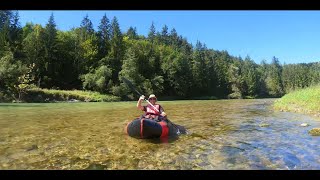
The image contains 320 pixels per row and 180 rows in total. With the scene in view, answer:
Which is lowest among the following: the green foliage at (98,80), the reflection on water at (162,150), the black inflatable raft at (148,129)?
the reflection on water at (162,150)

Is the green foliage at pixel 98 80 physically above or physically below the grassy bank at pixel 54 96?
above

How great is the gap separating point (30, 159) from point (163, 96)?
65.8 metres

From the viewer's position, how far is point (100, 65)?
65812mm

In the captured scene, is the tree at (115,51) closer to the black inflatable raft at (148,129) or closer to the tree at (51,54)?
the tree at (51,54)

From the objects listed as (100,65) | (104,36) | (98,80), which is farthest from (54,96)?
(104,36)

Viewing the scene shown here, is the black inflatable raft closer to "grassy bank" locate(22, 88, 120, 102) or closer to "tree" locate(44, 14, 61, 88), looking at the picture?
"grassy bank" locate(22, 88, 120, 102)

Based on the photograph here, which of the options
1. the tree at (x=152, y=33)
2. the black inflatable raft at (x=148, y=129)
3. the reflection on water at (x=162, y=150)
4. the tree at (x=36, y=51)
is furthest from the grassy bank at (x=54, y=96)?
the tree at (x=152, y=33)

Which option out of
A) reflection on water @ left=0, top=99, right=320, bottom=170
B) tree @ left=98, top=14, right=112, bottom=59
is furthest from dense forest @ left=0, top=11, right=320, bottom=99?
reflection on water @ left=0, top=99, right=320, bottom=170

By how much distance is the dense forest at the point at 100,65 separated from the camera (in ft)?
187

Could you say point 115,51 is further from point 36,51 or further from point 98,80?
point 36,51

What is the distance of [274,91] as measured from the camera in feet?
375
